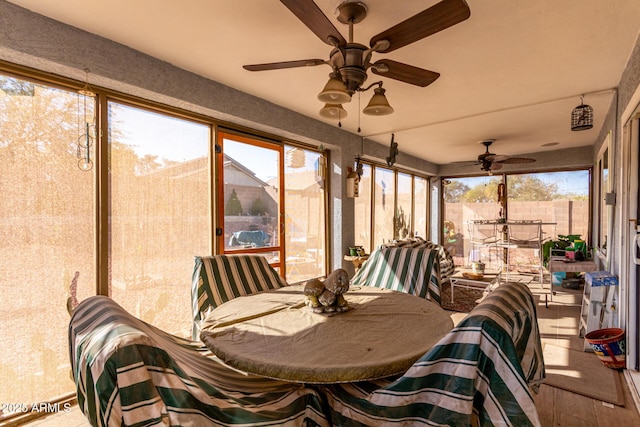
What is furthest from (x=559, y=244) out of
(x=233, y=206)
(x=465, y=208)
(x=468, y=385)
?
(x=468, y=385)

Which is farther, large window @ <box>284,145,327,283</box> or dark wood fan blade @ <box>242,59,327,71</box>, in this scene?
large window @ <box>284,145,327,283</box>

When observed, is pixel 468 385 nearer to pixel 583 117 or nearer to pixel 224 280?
pixel 224 280

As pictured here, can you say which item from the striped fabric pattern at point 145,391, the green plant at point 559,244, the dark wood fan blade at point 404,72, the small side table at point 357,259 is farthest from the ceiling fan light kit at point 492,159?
the striped fabric pattern at point 145,391

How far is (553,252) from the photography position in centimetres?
538

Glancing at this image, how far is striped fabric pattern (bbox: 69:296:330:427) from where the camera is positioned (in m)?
0.84

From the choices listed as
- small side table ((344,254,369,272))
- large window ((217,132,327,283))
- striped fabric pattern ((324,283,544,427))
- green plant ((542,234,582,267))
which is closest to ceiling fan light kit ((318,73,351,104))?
striped fabric pattern ((324,283,544,427))

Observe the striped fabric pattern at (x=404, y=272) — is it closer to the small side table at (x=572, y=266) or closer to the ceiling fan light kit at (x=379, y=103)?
the ceiling fan light kit at (x=379, y=103)

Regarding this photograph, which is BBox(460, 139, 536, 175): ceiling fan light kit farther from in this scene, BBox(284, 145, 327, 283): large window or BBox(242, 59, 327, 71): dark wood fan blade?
BBox(242, 59, 327, 71): dark wood fan blade

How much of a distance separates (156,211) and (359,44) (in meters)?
2.10

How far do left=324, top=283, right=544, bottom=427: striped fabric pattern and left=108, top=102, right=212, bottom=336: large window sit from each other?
2203 millimetres

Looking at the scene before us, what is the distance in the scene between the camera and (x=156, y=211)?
9.07 ft

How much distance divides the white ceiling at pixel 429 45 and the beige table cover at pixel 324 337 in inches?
68.9

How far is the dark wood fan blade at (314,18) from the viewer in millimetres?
1405

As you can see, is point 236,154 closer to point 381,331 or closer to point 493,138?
point 381,331
